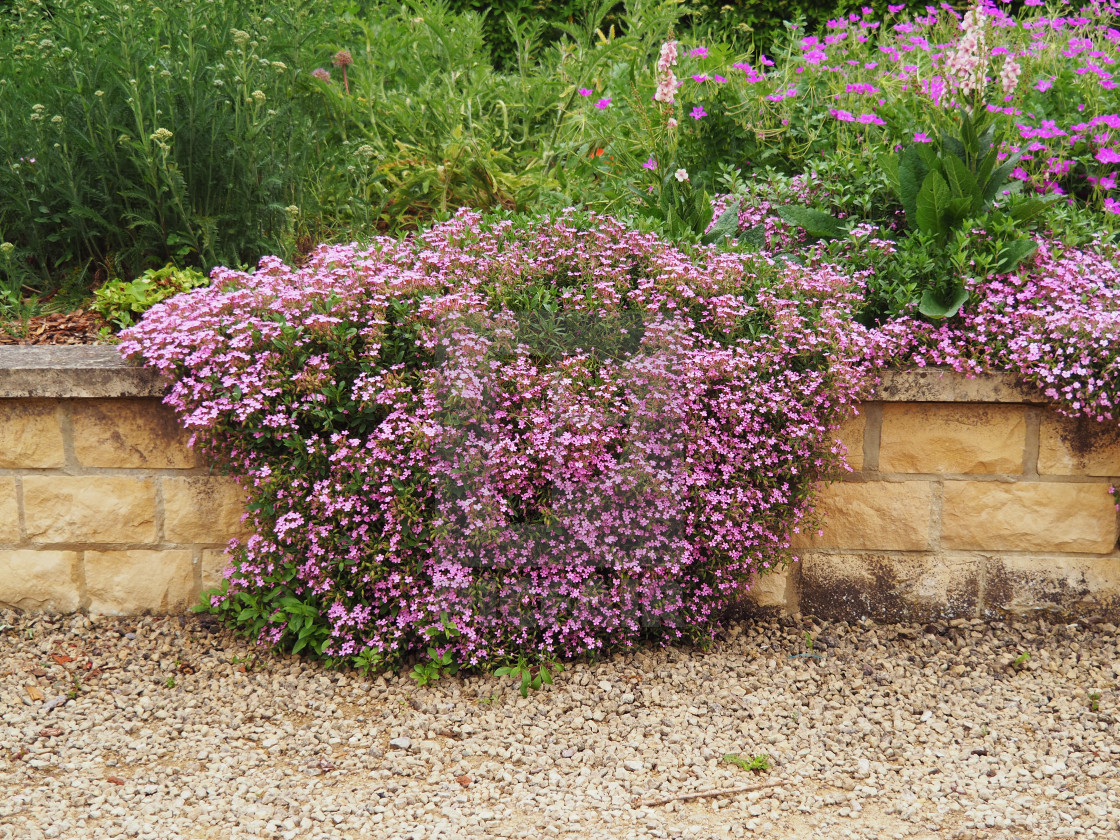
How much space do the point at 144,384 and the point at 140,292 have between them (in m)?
0.68

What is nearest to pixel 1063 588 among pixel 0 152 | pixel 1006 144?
pixel 1006 144

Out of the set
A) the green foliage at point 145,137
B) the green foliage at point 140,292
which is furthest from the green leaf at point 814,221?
the green foliage at point 140,292

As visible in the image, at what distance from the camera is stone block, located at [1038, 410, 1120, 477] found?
300cm

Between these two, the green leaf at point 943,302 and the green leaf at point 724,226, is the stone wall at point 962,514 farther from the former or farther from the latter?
the green leaf at point 724,226

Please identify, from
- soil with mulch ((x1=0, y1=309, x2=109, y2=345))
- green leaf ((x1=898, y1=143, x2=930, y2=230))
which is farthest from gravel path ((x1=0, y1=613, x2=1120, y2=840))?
green leaf ((x1=898, y1=143, x2=930, y2=230))

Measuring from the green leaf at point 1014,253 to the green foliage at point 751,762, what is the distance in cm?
178

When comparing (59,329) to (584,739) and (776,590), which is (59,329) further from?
(776,590)

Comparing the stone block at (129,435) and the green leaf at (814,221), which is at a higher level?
the green leaf at (814,221)

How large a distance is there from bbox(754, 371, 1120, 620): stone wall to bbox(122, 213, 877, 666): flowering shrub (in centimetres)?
23

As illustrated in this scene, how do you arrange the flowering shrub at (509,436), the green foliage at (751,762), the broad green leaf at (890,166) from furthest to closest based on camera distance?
1. the broad green leaf at (890,166)
2. the flowering shrub at (509,436)
3. the green foliage at (751,762)

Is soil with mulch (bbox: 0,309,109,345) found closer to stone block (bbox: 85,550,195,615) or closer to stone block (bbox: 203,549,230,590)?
stone block (bbox: 85,550,195,615)

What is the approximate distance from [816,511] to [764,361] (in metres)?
0.63

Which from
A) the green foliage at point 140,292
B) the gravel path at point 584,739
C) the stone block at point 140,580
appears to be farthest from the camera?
the green foliage at point 140,292

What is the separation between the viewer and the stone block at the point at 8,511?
3.09 meters
